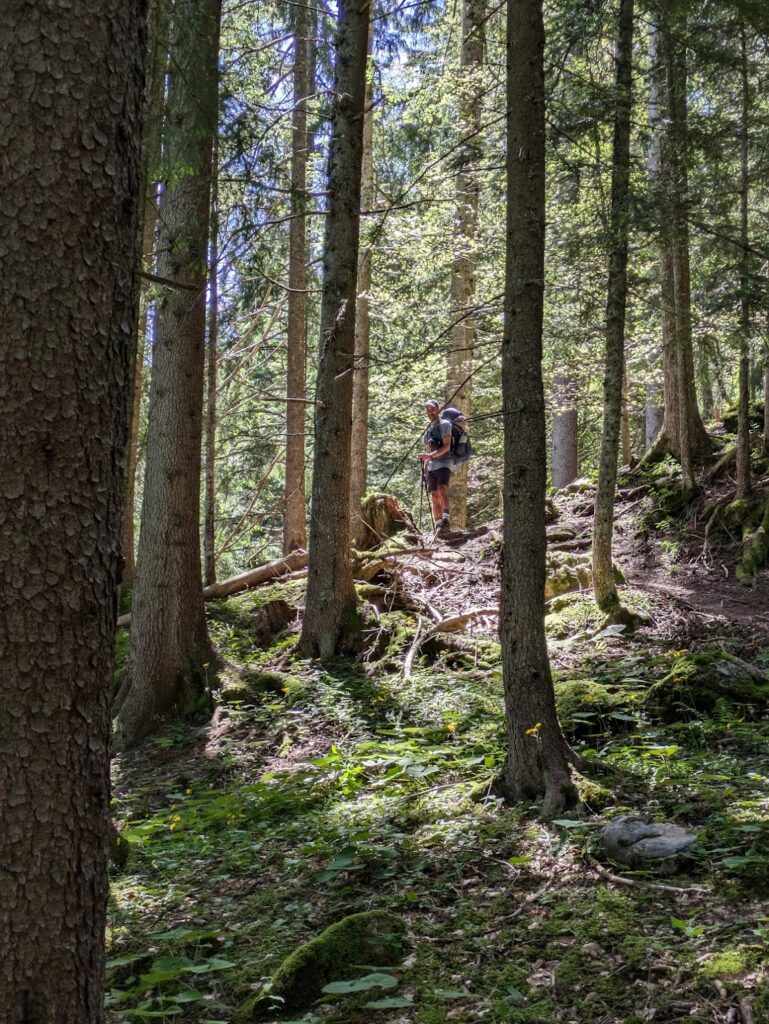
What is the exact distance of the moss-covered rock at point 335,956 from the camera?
11.9 feet

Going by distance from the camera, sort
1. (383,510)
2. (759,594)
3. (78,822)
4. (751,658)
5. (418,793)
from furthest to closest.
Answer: (383,510) < (759,594) < (751,658) < (418,793) < (78,822)

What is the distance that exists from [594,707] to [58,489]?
216 inches

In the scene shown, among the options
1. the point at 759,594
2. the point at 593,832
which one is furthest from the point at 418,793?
the point at 759,594

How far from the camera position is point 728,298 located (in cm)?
1016

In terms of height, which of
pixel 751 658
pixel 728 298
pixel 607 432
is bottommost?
pixel 751 658

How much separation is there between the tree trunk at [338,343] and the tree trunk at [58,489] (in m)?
6.79

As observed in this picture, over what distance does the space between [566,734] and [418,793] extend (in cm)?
139

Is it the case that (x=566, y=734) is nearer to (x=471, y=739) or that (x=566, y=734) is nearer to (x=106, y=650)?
(x=471, y=739)

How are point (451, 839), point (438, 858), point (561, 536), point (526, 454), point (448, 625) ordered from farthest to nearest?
point (561, 536) < point (448, 625) < point (526, 454) < point (451, 839) < point (438, 858)

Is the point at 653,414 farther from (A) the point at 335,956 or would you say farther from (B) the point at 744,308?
(A) the point at 335,956

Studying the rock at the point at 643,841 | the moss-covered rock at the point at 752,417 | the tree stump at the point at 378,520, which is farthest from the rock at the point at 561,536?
the rock at the point at 643,841

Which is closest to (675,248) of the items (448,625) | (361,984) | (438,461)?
(438,461)

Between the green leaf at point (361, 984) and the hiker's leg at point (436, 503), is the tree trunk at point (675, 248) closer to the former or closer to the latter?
the hiker's leg at point (436, 503)

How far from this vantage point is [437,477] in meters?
13.2
